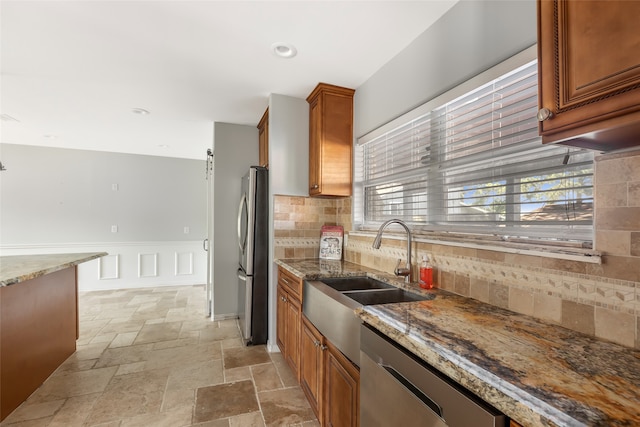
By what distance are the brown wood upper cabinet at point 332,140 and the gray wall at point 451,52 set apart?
34cm

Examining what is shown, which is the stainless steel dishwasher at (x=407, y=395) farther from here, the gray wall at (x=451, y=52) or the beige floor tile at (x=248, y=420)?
the gray wall at (x=451, y=52)

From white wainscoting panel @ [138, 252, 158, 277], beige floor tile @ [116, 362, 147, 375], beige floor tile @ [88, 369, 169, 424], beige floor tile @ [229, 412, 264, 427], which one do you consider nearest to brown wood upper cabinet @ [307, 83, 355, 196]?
beige floor tile @ [229, 412, 264, 427]

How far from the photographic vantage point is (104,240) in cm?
540

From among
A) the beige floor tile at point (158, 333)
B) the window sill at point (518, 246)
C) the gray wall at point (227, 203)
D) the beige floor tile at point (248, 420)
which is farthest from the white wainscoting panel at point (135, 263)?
the window sill at point (518, 246)

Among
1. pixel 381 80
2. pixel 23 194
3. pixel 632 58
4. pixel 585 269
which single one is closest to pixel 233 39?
pixel 381 80

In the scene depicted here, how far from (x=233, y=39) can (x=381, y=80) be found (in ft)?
3.77

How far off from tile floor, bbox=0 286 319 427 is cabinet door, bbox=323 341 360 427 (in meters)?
0.42

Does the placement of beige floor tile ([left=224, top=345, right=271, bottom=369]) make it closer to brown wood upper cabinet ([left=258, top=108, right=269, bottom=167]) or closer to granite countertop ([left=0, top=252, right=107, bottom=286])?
granite countertop ([left=0, top=252, right=107, bottom=286])

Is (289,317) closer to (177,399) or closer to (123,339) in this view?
(177,399)

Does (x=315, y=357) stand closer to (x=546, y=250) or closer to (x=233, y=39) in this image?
(x=546, y=250)

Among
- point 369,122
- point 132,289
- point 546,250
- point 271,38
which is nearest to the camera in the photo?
point 546,250

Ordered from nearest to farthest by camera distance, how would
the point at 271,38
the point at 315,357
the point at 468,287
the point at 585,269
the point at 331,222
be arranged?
the point at 585,269, the point at 468,287, the point at 315,357, the point at 271,38, the point at 331,222

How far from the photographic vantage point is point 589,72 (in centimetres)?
77

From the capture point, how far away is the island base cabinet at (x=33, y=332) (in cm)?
200
